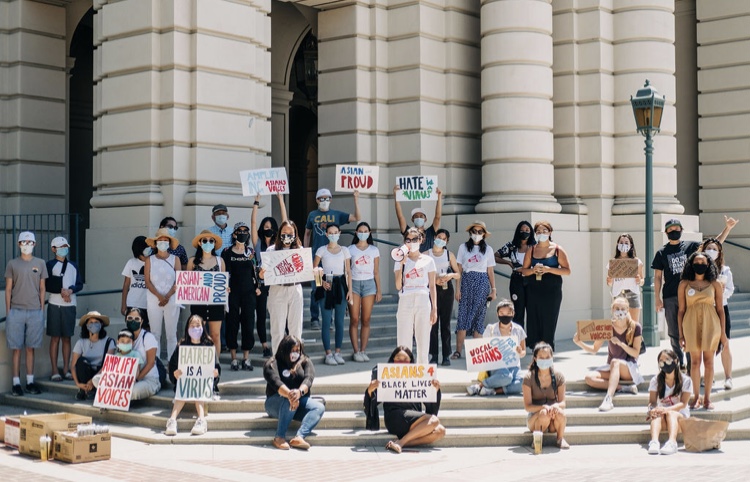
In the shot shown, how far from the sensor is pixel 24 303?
13961 millimetres

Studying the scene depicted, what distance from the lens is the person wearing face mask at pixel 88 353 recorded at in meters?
13.4

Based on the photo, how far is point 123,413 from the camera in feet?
41.6

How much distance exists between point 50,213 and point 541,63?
965cm

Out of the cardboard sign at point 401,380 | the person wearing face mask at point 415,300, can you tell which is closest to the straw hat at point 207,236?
the person wearing face mask at point 415,300

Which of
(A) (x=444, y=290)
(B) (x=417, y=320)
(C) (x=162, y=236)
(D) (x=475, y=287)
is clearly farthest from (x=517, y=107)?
(C) (x=162, y=236)

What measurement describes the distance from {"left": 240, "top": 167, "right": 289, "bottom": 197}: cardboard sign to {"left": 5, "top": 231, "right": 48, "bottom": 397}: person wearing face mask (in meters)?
3.08

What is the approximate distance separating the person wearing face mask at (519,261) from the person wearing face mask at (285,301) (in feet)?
11.7

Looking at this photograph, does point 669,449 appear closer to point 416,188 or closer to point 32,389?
point 416,188

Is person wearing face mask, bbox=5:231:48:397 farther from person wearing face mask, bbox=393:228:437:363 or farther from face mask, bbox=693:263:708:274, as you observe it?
face mask, bbox=693:263:708:274

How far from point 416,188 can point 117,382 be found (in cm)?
621

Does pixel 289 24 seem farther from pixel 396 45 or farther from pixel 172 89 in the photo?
pixel 172 89

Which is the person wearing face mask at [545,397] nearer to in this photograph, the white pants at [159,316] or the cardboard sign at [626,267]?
the cardboard sign at [626,267]

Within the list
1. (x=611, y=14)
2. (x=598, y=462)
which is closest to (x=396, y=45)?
(x=611, y=14)

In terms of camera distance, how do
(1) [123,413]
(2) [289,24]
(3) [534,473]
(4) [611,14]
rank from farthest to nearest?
(2) [289,24] → (4) [611,14] → (1) [123,413] → (3) [534,473]
